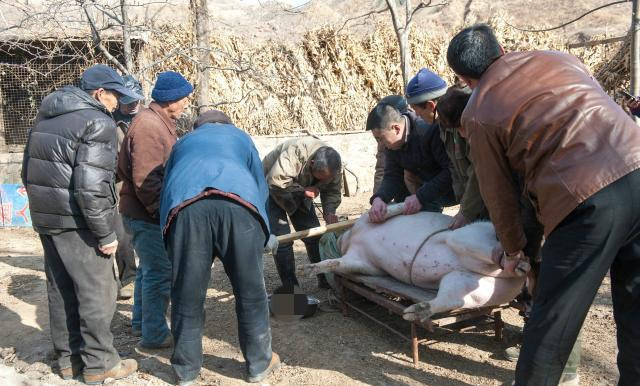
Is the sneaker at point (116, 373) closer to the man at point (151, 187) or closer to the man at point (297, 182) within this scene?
the man at point (151, 187)

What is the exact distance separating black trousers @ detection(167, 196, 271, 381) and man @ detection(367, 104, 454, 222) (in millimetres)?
1432

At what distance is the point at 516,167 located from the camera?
2.42 meters

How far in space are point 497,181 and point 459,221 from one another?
4.72 feet

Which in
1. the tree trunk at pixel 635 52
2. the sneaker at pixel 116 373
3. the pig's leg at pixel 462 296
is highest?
the tree trunk at pixel 635 52

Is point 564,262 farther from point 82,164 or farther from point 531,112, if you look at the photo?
point 82,164

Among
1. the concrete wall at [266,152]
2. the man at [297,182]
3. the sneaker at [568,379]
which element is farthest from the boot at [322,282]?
the concrete wall at [266,152]

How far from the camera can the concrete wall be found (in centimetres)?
840

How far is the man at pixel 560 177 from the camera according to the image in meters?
2.16

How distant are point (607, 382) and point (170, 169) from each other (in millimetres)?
2934

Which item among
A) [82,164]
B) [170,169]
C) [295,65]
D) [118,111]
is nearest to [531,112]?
[170,169]

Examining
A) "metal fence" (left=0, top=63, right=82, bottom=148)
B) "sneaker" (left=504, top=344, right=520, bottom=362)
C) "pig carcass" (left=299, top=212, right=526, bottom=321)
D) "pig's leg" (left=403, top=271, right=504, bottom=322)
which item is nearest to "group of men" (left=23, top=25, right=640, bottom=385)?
"pig carcass" (left=299, top=212, right=526, bottom=321)

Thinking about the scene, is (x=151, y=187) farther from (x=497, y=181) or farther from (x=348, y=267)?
(x=497, y=181)

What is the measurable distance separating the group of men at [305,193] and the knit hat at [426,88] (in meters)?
0.01

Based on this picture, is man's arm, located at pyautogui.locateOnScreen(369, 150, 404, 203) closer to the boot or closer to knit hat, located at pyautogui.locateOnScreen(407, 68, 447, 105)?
knit hat, located at pyautogui.locateOnScreen(407, 68, 447, 105)
